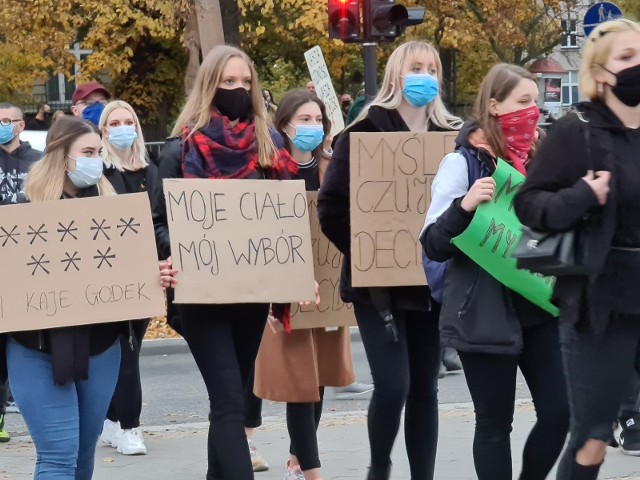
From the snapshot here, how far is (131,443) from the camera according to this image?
750 cm

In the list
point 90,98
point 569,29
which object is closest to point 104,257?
point 90,98

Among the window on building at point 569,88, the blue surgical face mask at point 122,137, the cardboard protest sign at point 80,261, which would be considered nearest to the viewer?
the cardboard protest sign at point 80,261

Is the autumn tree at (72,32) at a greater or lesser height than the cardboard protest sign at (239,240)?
lesser

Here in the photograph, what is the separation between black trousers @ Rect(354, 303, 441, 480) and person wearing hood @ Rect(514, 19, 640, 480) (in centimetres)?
133

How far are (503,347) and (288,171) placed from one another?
1.41 metres

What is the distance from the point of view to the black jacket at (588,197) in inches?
164

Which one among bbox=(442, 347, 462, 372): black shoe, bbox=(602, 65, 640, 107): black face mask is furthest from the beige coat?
bbox=(442, 347, 462, 372): black shoe

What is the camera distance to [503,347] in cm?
475

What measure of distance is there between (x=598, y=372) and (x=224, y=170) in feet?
6.38

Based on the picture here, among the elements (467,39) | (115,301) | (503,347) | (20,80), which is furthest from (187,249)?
(20,80)

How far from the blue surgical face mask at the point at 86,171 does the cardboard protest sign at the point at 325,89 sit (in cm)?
694

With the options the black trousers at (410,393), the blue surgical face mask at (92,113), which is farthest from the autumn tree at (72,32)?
the black trousers at (410,393)

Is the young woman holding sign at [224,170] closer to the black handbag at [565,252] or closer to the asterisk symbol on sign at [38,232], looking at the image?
the asterisk symbol on sign at [38,232]

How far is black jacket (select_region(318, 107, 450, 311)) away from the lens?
574 centimetres
